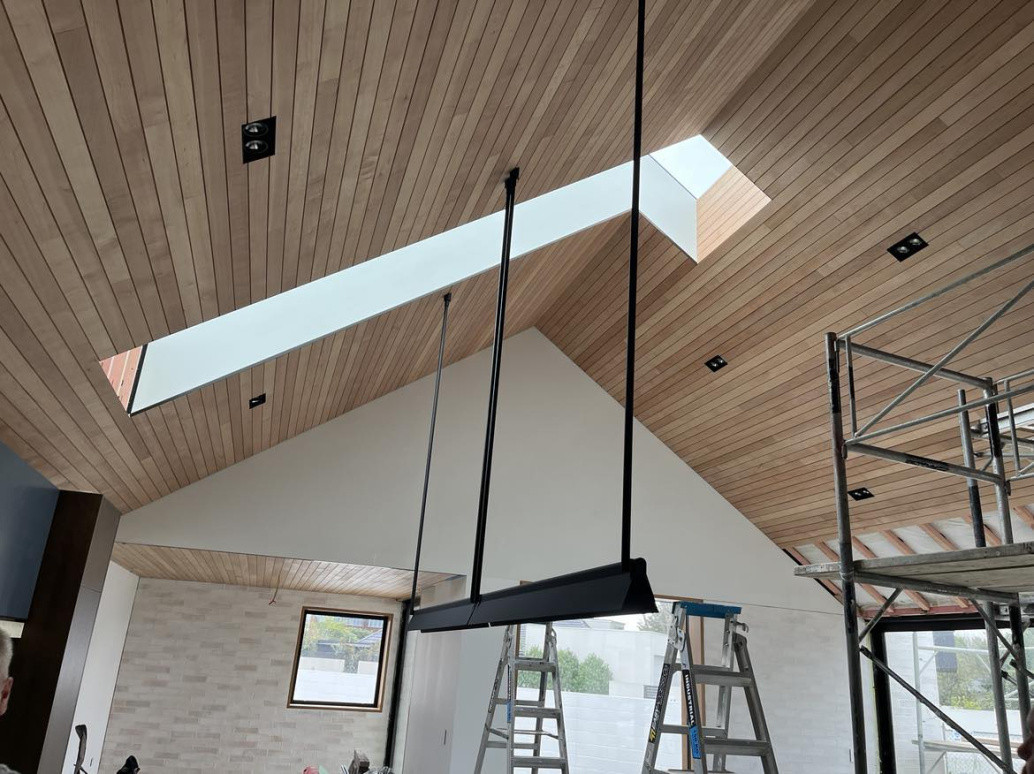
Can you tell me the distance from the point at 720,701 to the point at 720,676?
0.68 meters

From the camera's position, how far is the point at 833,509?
6695mm

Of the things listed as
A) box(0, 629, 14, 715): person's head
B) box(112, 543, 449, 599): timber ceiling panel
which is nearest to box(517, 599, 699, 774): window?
box(112, 543, 449, 599): timber ceiling panel

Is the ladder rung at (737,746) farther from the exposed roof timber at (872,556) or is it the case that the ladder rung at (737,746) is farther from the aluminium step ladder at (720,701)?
the exposed roof timber at (872,556)

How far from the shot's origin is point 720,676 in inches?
168

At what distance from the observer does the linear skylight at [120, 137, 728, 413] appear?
4.26m

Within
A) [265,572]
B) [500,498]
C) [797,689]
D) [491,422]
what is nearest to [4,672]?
[491,422]

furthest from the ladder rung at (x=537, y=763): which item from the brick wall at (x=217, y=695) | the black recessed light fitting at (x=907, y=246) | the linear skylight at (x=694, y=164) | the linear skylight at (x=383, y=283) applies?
the brick wall at (x=217, y=695)

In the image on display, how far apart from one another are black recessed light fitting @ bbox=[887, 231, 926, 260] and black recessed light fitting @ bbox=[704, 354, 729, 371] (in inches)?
68.3

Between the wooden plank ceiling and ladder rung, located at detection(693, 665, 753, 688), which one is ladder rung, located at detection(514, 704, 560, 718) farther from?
the wooden plank ceiling

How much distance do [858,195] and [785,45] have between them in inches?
38.3

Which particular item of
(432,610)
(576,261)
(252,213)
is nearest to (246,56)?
(252,213)

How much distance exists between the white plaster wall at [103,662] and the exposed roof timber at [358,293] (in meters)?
3.41

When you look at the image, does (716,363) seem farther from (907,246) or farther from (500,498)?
(500,498)

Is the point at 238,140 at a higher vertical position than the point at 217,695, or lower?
higher
